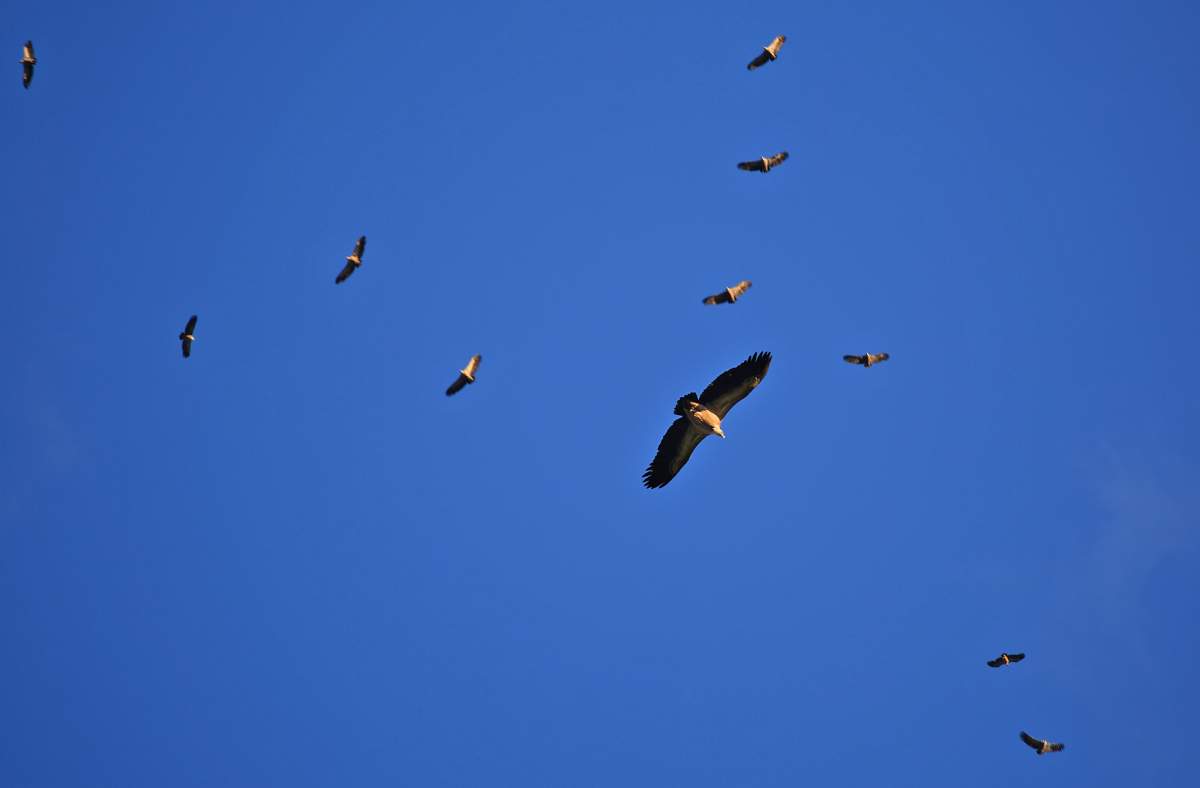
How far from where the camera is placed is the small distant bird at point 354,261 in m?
30.7

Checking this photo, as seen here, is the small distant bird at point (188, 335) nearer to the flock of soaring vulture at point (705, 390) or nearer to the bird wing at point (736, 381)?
the flock of soaring vulture at point (705, 390)

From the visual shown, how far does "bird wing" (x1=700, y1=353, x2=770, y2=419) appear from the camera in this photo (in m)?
27.7

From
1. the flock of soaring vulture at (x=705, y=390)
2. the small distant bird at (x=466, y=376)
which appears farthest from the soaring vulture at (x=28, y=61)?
the small distant bird at (x=466, y=376)

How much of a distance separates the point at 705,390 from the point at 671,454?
115 inches

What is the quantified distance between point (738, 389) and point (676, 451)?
314 centimetres

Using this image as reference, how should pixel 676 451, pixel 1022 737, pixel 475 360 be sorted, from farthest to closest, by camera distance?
pixel 1022 737
pixel 676 451
pixel 475 360

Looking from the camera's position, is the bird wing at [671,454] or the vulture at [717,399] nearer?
the vulture at [717,399]

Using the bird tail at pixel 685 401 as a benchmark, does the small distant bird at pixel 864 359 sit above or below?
above

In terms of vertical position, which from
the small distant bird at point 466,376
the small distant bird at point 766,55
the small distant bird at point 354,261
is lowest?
the small distant bird at point 466,376

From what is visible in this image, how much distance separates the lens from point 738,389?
91.8ft

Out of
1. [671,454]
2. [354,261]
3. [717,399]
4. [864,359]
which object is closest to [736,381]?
[717,399]

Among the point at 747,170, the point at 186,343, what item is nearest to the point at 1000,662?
the point at 747,170

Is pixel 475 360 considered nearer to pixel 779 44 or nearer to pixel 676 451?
pixel 676 451

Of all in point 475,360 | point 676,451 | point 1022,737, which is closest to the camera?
point 475,360
